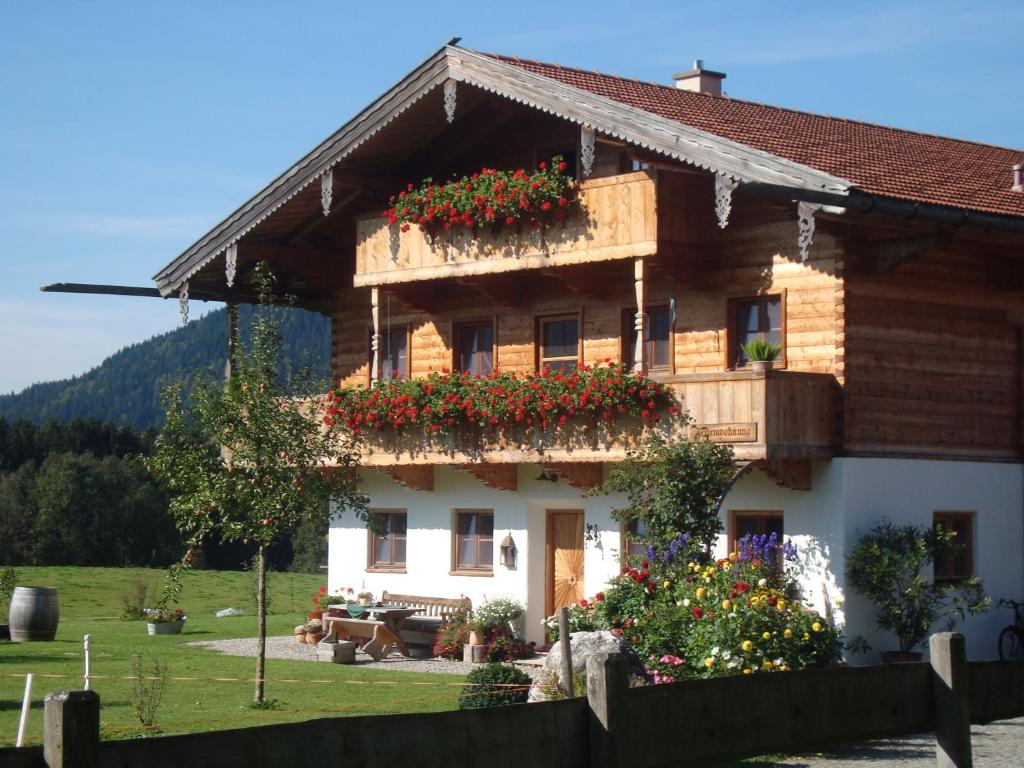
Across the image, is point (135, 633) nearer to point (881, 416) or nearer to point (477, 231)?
point (477, 231)

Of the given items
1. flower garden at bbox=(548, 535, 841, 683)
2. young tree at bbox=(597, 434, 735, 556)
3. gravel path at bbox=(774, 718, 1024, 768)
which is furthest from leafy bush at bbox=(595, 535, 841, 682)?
young tree at bbox=(597, 434, 735, 556)

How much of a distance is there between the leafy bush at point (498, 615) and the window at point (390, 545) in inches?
120

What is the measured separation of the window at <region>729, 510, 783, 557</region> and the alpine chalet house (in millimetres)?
34

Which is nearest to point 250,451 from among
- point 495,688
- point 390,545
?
point 495,688

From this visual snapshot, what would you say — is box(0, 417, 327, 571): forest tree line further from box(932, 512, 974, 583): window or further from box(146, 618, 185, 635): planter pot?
box(932, 512, 974, 583): window

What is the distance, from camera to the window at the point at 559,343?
2522cm

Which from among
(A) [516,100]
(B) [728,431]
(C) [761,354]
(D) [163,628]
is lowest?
(D) [163,628]

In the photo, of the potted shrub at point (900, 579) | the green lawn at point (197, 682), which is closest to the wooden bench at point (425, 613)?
the green lawn at point (197, 682)

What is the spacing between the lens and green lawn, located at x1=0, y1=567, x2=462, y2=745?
648 inches

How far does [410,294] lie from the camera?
88.3 ft

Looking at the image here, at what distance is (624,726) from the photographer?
618 cm

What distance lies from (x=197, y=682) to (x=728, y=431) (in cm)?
758

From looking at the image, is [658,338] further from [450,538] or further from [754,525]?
[450,538]

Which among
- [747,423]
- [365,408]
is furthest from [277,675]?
[747,423]
